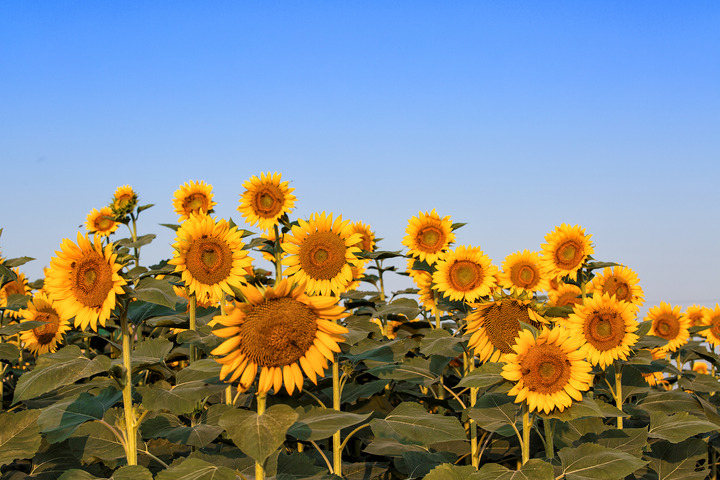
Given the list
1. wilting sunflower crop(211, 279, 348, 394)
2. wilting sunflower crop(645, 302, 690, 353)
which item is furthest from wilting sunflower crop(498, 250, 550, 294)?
wilting sunflower crop(211, 279, 348, 394)

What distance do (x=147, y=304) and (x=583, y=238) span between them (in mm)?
4382

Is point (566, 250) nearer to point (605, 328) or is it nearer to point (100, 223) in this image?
point (605, 328)

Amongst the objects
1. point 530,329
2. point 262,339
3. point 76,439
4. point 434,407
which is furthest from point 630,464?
point 76,439

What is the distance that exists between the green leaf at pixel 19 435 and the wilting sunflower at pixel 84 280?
71 centimetres

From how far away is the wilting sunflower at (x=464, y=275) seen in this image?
6.00 metres

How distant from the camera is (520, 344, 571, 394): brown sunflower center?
3217mm

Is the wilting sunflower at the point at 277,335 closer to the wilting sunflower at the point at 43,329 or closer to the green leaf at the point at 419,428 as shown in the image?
the green leaf at the point at 419,428

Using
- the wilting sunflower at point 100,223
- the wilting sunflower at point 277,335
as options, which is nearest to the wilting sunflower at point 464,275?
the wilting sunflower at point 277,335

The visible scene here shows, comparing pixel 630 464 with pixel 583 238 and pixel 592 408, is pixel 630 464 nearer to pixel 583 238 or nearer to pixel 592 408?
pixel 592 408

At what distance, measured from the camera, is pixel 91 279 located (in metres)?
3.21

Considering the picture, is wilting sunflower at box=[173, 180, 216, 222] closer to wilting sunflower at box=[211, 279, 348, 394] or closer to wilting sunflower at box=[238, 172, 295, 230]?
wilting sunflower at box=[238, 172, 295, 230]

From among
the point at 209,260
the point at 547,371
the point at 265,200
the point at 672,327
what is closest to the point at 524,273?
the point at 672,327

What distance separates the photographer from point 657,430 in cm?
435

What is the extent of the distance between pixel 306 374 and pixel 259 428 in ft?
1.04
